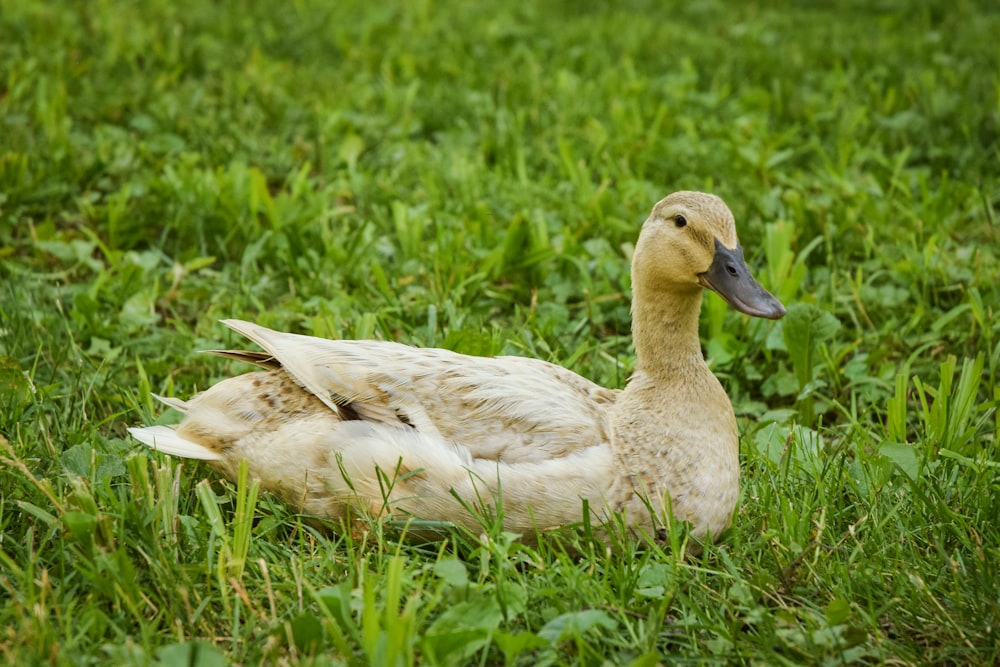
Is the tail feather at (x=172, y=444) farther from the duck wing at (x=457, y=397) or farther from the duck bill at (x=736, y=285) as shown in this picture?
the duck bill at (x=736, y=285)

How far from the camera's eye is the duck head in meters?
3.35

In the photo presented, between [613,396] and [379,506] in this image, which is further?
[613,396]

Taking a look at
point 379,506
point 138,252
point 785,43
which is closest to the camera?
point 379,506

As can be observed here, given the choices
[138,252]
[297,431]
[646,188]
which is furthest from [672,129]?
[297,431]

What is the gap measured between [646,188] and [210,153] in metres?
2.29

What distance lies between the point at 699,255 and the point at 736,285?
0.48 feet

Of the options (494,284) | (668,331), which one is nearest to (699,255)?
(668,331)

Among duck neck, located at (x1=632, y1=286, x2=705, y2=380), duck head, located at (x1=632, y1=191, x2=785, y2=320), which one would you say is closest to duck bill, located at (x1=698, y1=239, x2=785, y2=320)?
duck head, located at (x1=632, y1=191, x2=785, y2=320)

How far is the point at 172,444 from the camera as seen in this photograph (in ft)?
10.7

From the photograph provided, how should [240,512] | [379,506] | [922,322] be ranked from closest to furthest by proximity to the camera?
1. [240,512]
2. [379,506]
3. [922,322]

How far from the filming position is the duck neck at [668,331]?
11.5 ft

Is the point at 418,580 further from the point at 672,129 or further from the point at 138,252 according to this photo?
the point at 672,129

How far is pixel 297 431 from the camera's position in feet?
10.7

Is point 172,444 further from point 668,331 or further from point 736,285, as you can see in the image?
point 736,285
